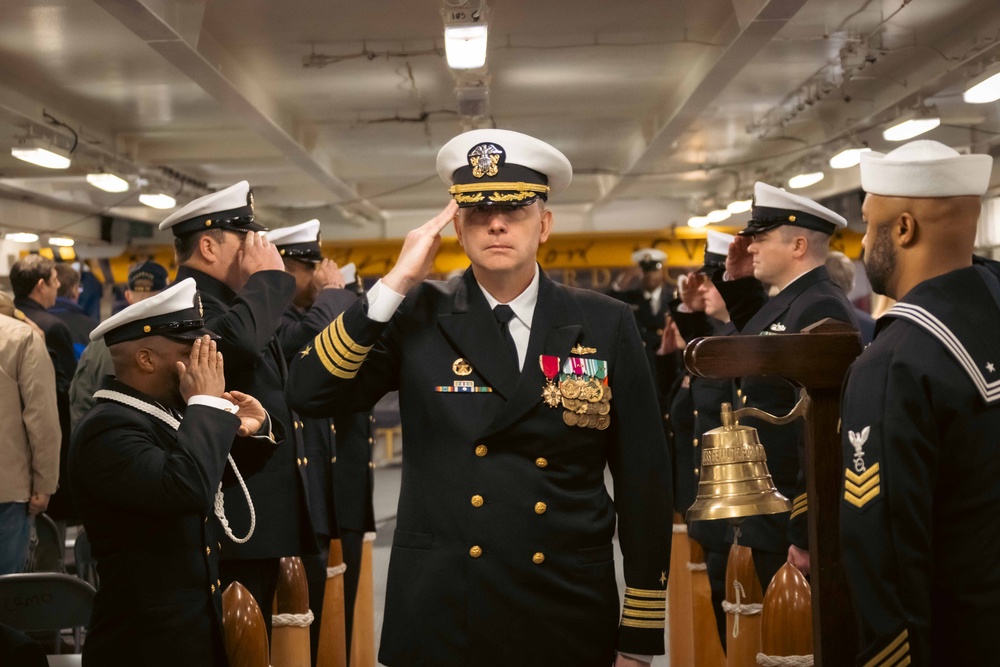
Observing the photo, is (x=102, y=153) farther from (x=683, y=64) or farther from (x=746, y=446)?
(x=746, y=446)

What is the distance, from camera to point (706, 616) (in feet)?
13.5

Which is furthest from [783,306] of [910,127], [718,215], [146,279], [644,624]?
[718,215]

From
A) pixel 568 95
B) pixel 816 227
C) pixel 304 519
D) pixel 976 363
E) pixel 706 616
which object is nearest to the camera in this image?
pixel 976 363

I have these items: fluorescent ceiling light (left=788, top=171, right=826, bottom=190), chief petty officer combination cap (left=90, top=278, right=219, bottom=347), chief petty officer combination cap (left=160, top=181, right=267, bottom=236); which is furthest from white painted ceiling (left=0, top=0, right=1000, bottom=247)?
chief petty officer combination cap (left=90, top=278, right=219, bottom=347)

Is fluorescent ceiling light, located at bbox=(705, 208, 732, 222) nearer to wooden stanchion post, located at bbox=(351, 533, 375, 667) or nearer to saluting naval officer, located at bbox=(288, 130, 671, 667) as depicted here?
wooden stanchion post, located at bbox=(351, 533, 375, 667)

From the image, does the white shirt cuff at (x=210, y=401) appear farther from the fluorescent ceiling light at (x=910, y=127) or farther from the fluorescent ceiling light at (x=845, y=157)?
the fluorescent ceiling light at (x=845, y=157)

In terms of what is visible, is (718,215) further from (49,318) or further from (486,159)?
(486,159)

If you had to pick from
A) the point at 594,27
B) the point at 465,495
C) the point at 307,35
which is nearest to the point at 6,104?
the point at 307,35

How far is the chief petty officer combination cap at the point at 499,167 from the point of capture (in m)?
2.20

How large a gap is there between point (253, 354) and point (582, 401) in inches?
53.1

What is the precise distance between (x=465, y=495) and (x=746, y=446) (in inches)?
22.8

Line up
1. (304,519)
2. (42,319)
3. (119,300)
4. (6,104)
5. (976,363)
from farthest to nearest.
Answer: (119,300), (6,104), (42,319), (304,519), (976,363)

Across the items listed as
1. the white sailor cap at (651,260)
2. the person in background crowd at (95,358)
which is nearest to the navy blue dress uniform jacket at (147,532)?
the person in background crowd at (95,358)

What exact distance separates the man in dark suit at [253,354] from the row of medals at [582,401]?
1242 mm
